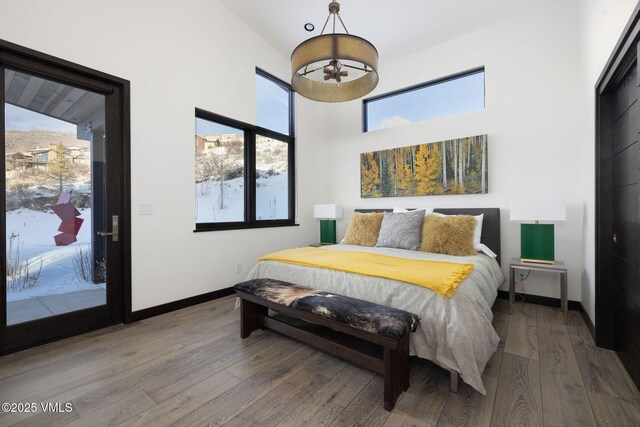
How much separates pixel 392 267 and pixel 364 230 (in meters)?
1.49

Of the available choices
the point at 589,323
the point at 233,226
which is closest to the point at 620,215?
the point at 589,323

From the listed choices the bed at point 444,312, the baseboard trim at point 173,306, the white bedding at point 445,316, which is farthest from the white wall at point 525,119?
the baseboard trim at point 173,306

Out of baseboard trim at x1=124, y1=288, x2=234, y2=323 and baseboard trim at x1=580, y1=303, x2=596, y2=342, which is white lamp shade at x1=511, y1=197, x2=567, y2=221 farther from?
baseboard trim at x1=124, y1=288, x2=234, y2=323

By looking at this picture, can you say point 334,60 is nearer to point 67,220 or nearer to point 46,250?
point 67,220

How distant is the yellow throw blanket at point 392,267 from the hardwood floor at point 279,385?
596mm

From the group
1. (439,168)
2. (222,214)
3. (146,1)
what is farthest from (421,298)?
(146,1)

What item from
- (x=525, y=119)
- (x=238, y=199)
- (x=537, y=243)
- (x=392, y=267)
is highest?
(x=525, y=119)

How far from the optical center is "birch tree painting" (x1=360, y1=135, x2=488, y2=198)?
3.38 metres

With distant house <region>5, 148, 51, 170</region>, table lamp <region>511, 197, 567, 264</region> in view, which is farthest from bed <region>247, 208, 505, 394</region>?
distant house <region>5, 148, 51, 170</region>

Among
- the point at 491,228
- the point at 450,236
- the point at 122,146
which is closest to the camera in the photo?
the point at 122,146

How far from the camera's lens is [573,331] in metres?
2.34

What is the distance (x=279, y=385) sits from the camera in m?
1.64

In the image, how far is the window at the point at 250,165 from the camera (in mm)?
3301

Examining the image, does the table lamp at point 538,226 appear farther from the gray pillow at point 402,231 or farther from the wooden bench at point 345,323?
the wooden bench at point 345,323
